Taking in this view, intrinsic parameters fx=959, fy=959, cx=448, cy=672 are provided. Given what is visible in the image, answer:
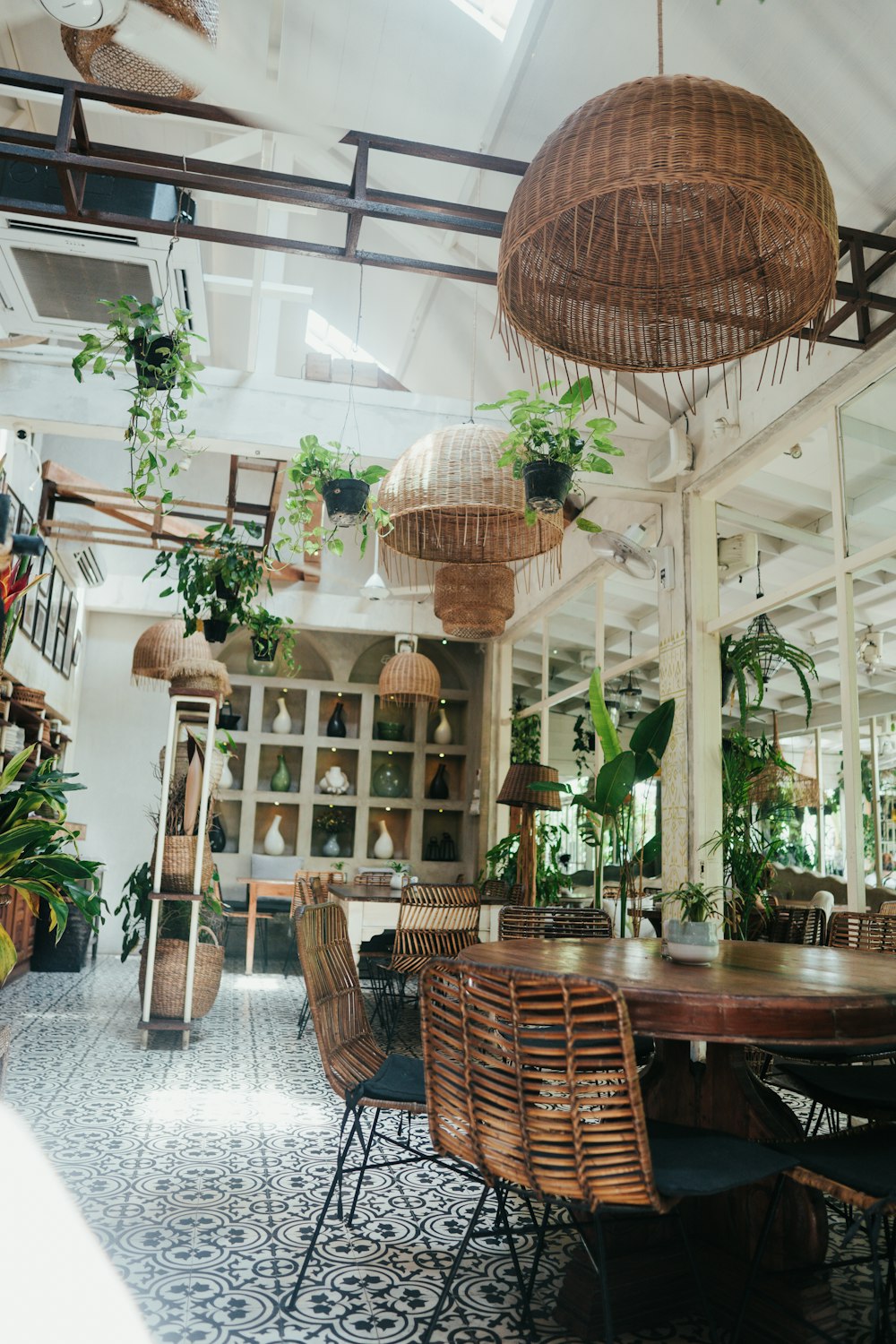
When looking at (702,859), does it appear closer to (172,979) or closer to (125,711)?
(172,979)

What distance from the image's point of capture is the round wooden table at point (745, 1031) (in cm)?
200

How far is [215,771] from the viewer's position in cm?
629

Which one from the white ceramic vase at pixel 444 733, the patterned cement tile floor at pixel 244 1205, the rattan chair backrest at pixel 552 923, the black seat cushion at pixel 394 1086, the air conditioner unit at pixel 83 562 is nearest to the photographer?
the patterned cement tile floor at pixel 244 1205

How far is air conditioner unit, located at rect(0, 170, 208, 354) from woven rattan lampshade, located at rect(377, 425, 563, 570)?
4.86ft

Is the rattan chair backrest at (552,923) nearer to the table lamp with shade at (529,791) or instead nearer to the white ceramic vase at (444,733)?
the table lamp with shade at (529,791)

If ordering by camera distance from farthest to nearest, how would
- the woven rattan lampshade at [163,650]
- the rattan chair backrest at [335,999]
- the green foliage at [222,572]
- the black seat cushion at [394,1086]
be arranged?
1. the woven rattan lampshade at [163,650]
2. the green foliage at [222,572]
3. the rattan chair backrest at [335,999]
4. the black seat cushion at [394,1086]

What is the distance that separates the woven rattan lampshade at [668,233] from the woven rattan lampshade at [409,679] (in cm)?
542

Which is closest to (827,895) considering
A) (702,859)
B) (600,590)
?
(702,859)

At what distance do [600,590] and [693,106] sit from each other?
5.26 meters

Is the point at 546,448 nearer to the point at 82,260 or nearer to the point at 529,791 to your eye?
the point at 82,260

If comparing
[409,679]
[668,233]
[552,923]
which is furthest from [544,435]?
[409,679]

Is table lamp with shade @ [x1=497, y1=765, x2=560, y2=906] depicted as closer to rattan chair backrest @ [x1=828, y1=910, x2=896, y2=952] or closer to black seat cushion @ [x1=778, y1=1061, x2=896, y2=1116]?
rattan chair backrest @ [x1=828, y1=910, x2=896, y2=952]

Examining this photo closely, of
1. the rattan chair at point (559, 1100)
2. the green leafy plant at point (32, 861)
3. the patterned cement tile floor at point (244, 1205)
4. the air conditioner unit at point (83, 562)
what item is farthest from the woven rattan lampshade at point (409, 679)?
the rattan chair at point (559, 1100)

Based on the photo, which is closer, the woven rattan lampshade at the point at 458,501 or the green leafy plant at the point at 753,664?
the woven rattan lampshade at the point at 458,501
